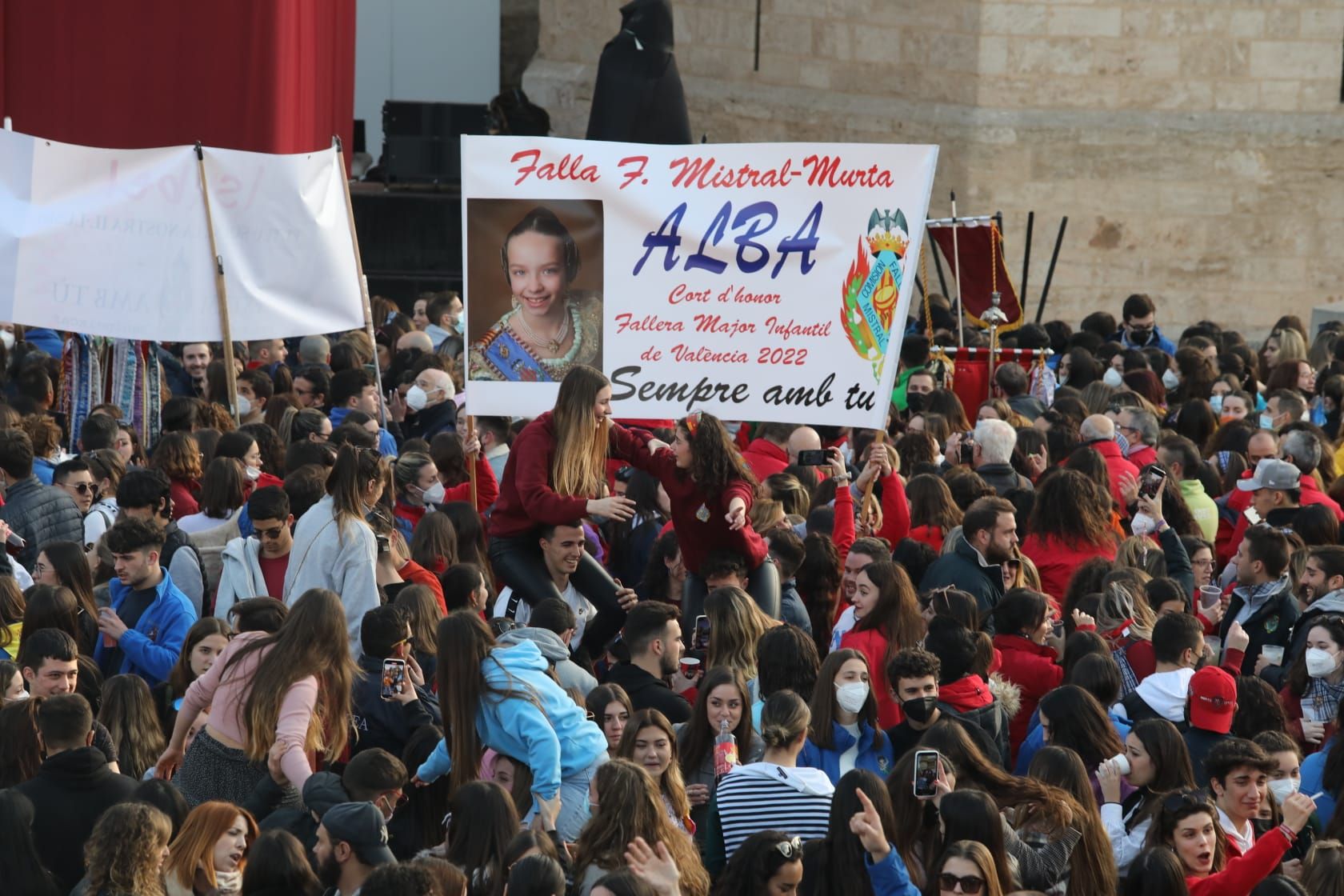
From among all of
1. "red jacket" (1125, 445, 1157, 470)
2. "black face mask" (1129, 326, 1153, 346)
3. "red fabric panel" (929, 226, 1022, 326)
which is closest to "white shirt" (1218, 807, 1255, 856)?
"red jacket" (1125, 445, 1157, 470)

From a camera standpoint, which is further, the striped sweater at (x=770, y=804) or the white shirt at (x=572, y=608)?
the white shirt at (x=572, y=608)

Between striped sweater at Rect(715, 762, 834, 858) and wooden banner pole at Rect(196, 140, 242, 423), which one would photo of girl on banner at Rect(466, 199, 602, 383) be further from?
striped sweater at Rect(715, 762, 834, 858)

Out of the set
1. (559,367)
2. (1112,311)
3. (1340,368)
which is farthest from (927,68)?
(559,367)

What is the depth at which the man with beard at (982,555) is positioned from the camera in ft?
25.8

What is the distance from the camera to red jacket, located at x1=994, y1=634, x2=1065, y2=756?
7176mm

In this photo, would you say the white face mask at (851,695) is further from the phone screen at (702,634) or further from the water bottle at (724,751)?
the phone screen at (702,634)

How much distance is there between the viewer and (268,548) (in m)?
7.62

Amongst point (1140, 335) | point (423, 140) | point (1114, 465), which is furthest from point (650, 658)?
point (423, 140)

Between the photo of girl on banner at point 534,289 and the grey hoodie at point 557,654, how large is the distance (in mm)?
2200

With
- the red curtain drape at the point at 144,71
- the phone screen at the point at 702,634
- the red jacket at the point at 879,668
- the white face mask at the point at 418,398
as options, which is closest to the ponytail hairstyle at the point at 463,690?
the phone screen at the point at 702,634

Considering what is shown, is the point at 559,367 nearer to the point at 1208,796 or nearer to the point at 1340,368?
the point at 1208,796

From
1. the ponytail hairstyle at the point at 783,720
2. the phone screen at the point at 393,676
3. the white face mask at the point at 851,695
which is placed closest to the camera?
the ponytail hairstyle at the point at 783,720

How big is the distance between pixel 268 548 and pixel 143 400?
4061 millimetres

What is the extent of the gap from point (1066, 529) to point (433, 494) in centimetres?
268
